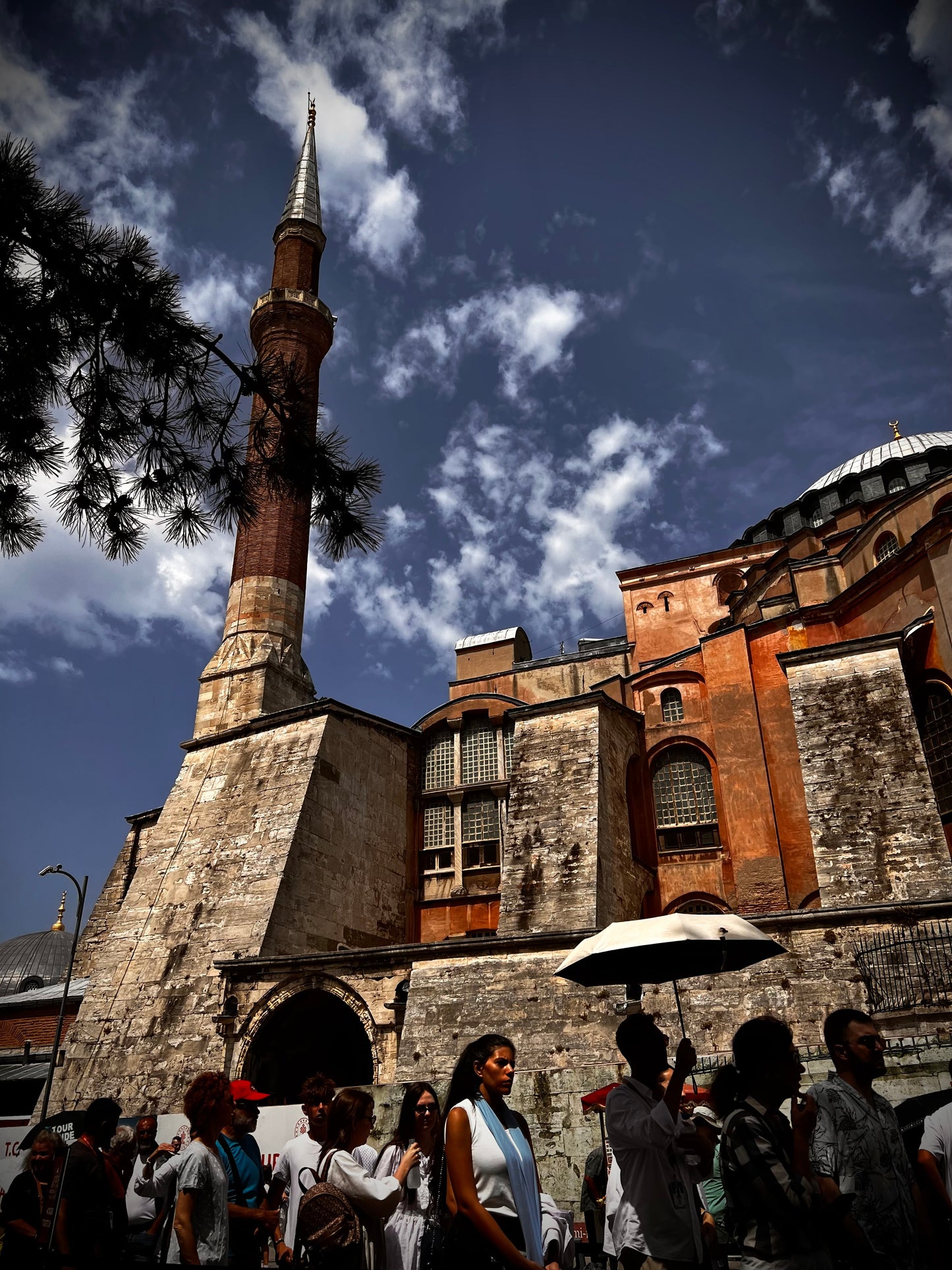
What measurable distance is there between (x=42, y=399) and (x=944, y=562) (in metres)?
13.7

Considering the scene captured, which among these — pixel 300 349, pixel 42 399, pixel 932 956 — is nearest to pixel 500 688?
pixel 300 349

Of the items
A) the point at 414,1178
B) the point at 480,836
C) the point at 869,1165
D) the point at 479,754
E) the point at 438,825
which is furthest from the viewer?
the point at 479,754

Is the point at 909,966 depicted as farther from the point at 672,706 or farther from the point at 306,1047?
the point at 306,1047

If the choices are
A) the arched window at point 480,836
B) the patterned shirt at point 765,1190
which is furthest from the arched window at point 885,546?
the patterned shirt at point 765,1190

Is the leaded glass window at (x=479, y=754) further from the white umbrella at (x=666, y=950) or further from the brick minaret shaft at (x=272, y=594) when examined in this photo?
the white umbrella at (x=666, y=950)

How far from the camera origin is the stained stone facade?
35.8 feet

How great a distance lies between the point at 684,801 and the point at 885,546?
21.2 feet

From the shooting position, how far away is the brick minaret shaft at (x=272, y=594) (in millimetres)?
20031

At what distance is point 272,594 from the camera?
823 inches

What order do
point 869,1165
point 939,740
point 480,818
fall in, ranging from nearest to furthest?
point 869,1165 → point 939,740 → point 480,818

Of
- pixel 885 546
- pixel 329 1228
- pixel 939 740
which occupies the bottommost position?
pixel 329 1228

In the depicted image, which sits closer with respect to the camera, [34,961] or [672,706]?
[672,706]

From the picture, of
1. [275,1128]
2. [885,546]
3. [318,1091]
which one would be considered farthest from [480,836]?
[318,1091]

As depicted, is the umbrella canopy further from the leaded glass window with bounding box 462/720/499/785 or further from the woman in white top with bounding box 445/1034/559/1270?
the leaded glass window with bounding box 462/720/499/785
